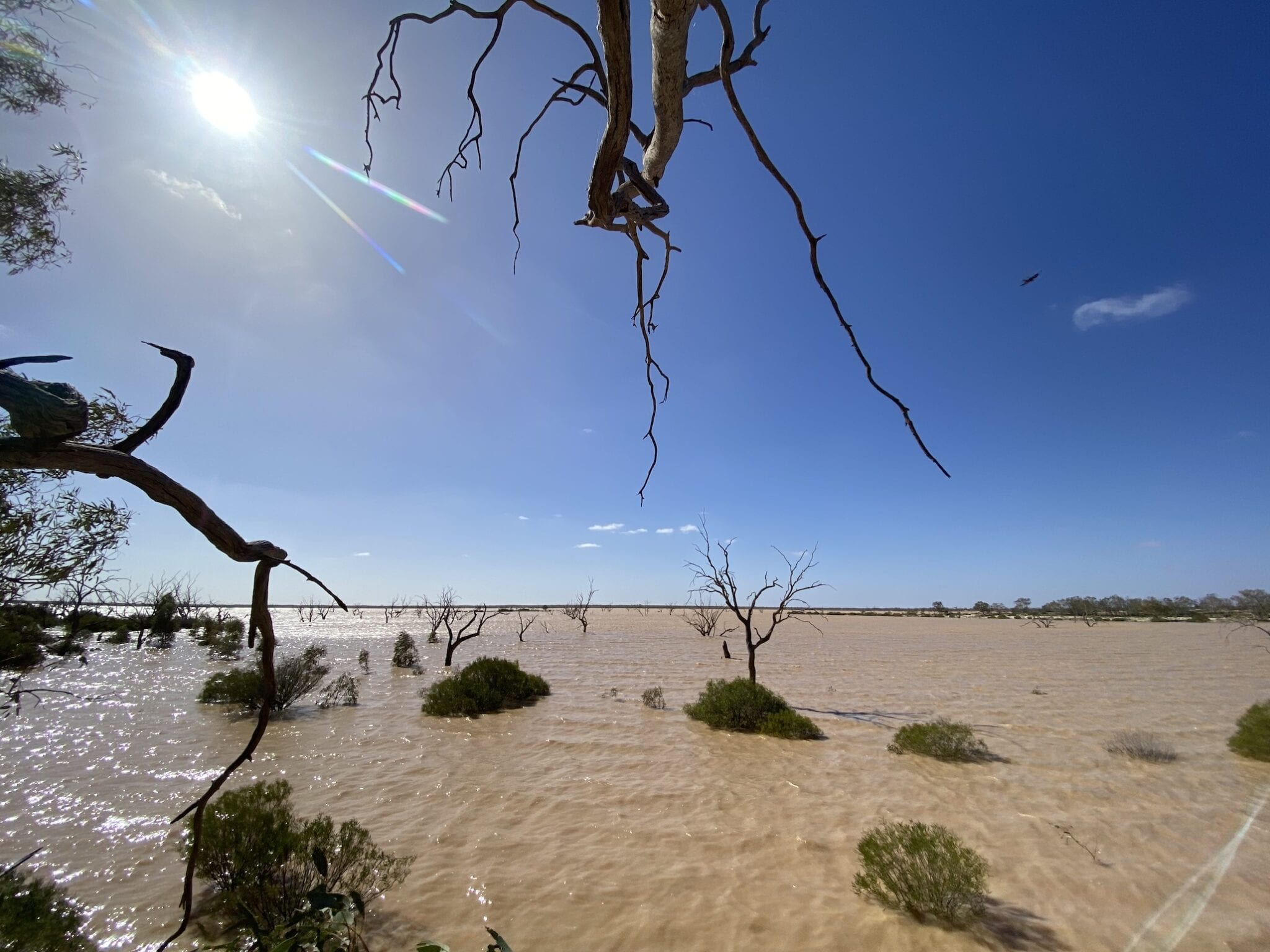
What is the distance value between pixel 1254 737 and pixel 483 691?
502 inches

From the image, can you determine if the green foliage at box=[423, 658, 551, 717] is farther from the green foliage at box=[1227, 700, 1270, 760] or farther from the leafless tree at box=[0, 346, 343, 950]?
the green foliage at box=[1227, 700, 1270, 760]

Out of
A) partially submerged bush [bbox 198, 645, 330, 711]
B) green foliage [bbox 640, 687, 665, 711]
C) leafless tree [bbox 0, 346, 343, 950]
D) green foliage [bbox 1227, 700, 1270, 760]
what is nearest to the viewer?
leafless tree [bbox 0, 346, 343, 950]

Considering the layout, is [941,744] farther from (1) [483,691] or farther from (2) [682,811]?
(1) [483,691]

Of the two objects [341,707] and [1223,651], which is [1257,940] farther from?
[1223,651]

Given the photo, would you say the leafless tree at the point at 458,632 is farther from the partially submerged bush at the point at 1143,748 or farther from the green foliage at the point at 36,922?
the partially submerged bush at the point at 1143,748

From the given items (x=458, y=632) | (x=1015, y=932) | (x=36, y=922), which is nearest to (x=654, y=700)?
(x=1015, y=932)

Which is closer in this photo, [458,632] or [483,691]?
[483,691]

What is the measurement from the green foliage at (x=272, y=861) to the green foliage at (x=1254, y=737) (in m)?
11.5

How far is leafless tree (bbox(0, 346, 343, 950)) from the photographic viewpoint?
1.18 m

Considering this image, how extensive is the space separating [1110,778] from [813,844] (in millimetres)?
4909

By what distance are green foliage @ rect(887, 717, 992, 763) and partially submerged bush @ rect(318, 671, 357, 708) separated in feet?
35.8

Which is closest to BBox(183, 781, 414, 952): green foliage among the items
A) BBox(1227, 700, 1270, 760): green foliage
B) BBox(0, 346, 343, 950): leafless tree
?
BBox(0, 346, 343, 950): leafless tree

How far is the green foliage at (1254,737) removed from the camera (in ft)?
25.3

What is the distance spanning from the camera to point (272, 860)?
4.13 metres
